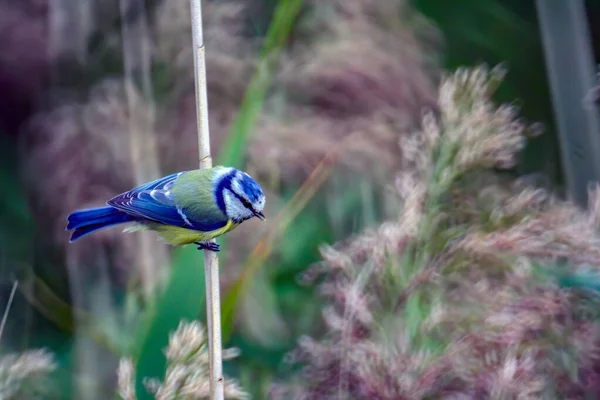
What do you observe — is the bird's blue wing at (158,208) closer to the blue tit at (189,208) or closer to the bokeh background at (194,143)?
the blue tit at (189,208)

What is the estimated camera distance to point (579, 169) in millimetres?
957

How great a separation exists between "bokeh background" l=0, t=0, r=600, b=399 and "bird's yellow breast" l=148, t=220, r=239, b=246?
0.23 meters

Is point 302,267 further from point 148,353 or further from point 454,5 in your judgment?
point 454,5

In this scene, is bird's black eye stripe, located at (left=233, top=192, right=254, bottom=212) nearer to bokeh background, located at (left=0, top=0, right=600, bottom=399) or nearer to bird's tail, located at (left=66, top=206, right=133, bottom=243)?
bird's tail, located at (left=66, top=206, right=133, bottom=243)

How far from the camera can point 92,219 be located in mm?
767

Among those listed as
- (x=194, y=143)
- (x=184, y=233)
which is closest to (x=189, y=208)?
(x=184, y=233)

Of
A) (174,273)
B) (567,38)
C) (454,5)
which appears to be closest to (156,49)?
(174,273)

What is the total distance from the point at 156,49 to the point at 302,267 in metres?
0.43

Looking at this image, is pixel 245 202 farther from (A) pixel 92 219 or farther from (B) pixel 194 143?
(B) pixel 194 143

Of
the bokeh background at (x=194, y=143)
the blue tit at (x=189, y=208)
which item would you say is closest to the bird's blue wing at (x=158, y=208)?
the blue tit at (x=189, y=208)

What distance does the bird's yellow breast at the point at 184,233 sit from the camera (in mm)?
763

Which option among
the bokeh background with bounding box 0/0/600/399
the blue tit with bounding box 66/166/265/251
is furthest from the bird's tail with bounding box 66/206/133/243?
the bokeh background with bounding box 0/0/600/399

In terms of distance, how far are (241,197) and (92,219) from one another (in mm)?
182

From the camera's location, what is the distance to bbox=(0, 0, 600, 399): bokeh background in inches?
40.3
